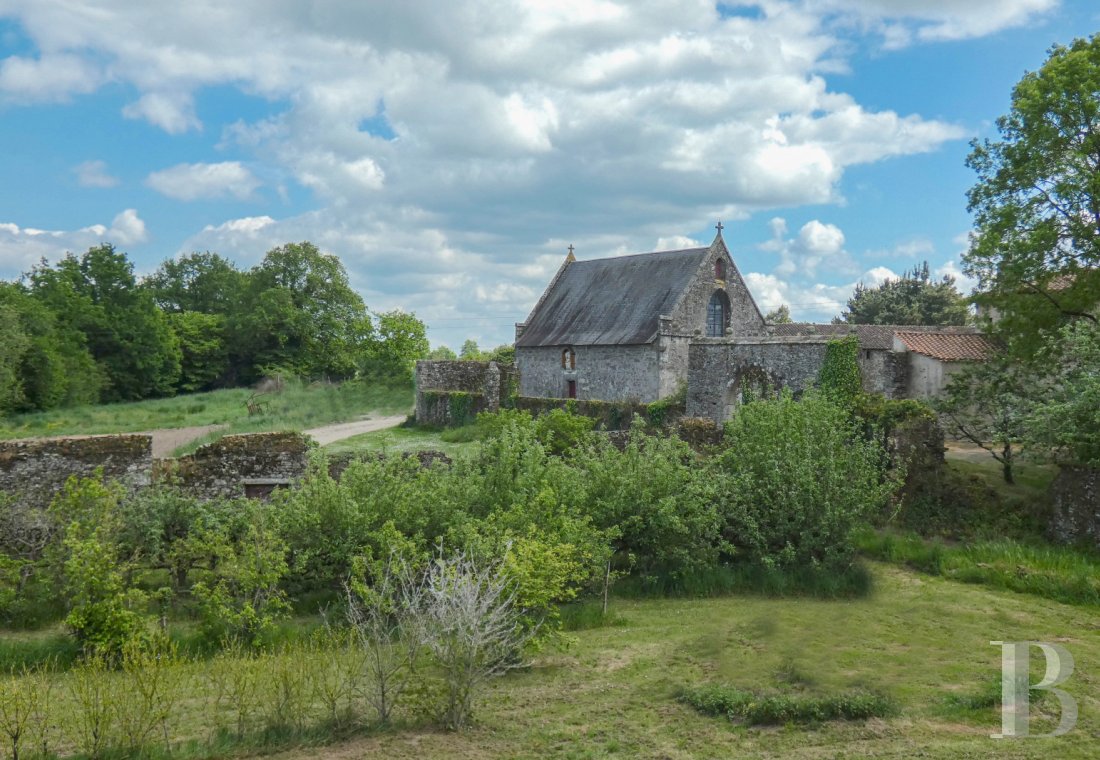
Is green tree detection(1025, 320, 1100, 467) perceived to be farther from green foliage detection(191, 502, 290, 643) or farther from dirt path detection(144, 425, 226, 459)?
dirt path detection(144, 425, 226, 459)

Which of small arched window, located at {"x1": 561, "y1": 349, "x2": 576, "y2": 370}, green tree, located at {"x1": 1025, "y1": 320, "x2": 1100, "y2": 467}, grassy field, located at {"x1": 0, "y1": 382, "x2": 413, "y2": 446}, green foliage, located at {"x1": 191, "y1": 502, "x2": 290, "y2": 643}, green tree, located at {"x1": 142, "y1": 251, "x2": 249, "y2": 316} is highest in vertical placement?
green tree, located at {"x1": 142, "y1": 251, "x2": 249, "y2": 316}

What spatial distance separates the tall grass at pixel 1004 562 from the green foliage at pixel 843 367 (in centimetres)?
774

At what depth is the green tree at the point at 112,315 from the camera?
51.1 meters

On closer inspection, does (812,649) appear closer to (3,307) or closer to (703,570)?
(703,570)

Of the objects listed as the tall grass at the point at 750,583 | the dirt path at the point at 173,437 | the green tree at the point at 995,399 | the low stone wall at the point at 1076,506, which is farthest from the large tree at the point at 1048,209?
the dirt path at the point at 173,437

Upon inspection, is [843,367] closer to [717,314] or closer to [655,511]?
[655,511]

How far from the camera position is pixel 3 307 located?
41188 millimetres

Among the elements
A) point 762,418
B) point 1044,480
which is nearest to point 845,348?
point 1044,480

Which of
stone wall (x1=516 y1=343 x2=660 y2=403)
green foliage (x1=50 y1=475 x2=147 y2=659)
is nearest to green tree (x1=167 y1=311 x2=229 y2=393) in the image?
stone wall (x1=516 y1=343 x2=660 y2=403)

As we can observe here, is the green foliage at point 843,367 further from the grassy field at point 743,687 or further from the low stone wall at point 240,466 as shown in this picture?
the low stone wall at point 240,466

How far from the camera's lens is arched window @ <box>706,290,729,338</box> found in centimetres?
3872

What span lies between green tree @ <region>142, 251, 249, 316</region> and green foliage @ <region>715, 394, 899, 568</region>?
218 feet

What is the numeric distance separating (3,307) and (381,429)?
21.7m

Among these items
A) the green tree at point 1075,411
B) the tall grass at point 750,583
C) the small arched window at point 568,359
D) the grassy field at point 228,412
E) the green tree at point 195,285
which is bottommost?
the tall grass at point 750,583
